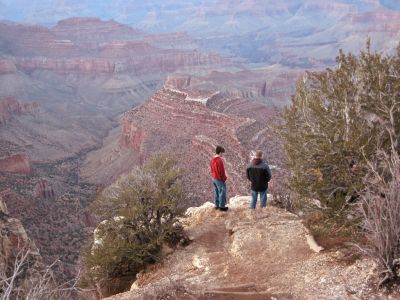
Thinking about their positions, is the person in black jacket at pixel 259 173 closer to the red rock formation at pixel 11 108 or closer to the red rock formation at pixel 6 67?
the red rock formation at pixel 11 108

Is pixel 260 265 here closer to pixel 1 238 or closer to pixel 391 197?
pixel 391 197

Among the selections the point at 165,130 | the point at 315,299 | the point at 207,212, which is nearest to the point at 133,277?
the point at 207,212

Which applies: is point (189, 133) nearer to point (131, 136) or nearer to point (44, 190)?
point (131, 136)

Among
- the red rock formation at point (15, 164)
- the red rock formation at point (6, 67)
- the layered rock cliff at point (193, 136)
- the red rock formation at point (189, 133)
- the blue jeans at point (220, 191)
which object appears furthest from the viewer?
the red rock formation at point (6, 67)

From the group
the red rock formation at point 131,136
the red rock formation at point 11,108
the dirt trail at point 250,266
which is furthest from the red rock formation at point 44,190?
the red rock formation at point 11,108

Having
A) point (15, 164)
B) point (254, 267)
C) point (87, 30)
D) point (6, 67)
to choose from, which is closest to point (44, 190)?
point (15, 164)

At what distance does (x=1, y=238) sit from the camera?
1631 centimetres

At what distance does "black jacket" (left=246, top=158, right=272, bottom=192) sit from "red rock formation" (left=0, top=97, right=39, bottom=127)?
2264 inches

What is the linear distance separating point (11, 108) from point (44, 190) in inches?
1378

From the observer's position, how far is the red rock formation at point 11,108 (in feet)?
216

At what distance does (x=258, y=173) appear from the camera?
42.1ft

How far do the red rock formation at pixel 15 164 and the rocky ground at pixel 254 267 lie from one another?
3119cm

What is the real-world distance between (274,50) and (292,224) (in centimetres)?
16689

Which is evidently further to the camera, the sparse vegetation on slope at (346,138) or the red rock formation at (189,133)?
the red rock formation at (189,133)
